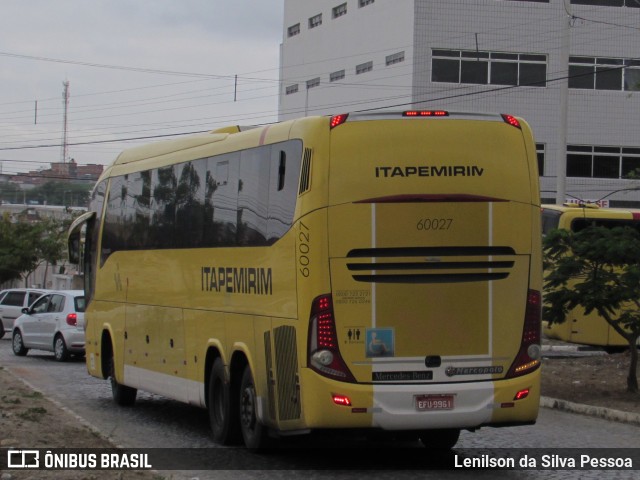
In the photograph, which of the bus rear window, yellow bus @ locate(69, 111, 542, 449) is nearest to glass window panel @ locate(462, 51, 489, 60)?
the bus rear window

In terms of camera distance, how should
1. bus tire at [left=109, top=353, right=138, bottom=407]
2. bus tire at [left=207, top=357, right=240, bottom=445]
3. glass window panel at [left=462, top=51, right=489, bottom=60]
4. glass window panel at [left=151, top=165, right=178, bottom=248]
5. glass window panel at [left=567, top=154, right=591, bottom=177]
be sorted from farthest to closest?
glass window panel at [left=567, top=154, right=591, bottom=177] < glass window panel at [left=462, top=51, right=489, bottom=60] < bus tire at [left=109, top=353, right=138, bottom=407] < glass window panel at [left=151, top=165, right=178, bottom=248] < bus tire at [left=207, top=357, right=240, bottom=445]

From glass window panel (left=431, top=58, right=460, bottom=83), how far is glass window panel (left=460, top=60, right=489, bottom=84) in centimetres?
31

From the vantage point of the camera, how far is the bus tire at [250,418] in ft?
39.5

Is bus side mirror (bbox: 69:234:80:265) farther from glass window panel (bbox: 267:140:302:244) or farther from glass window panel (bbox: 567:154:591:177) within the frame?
glass window panel (bbox: 567:154:591:177)

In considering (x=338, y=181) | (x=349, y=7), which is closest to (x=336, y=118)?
(x=338, y=181)

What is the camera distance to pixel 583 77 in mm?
54812

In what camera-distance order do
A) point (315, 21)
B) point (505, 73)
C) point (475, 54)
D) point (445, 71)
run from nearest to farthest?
point (445, 71), point (475, 54), point (505, 73), point (315, 21)

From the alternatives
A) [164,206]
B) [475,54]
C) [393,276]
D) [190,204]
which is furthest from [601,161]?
[393,276]

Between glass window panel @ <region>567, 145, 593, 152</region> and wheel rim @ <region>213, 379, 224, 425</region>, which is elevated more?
glass window panel @ <region>567, 145, 593, 152</region>

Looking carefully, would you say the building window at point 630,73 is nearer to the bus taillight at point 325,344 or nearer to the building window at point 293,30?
the building window at point 293,30

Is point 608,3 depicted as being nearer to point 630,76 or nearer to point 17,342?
point 630,76

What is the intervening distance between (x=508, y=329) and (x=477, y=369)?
509 millimetres

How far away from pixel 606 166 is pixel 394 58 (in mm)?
11587

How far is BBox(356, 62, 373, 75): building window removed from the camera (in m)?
56.3
